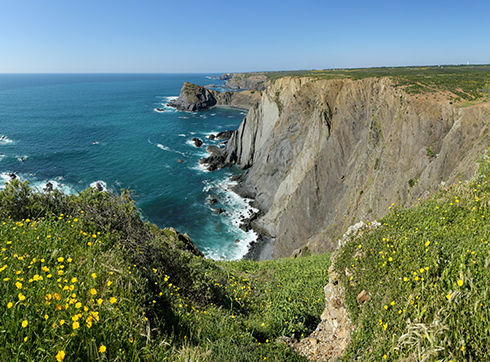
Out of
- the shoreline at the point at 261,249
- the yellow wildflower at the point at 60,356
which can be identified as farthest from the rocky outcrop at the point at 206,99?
the yellow wildflower at the point at 60,356

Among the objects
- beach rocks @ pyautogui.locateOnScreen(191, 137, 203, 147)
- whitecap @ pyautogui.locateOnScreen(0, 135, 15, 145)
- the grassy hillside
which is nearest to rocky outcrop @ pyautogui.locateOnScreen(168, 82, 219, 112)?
beach rocks @ pyautogui.locateOnScreen(191, 137, 203, 147)

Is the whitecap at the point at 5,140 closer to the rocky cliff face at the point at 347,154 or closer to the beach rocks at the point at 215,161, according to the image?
the beach rocks at the point at 215,161

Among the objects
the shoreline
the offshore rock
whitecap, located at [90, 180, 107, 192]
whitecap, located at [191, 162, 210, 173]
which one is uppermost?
the offshore rock

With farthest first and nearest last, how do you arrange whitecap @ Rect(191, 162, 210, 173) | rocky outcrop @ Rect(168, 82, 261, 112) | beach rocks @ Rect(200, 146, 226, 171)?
1. rocky outcrop @ Rect(168, 82, 261, 112)
2. beach rocks @ Rect(200, 146, 226, 171)
3. whitecap @ Rect(191, 162, 210, 173)

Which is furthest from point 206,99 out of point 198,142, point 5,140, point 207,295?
point 207,295

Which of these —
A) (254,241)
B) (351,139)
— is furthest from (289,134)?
(254,241)

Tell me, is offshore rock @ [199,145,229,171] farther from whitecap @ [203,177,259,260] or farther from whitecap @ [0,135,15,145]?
whitecap @ [0,135,15,145]
